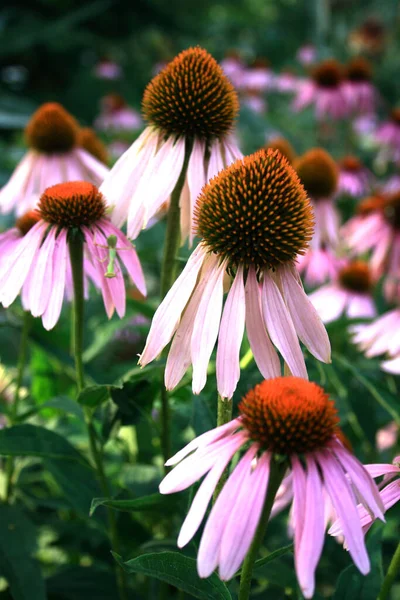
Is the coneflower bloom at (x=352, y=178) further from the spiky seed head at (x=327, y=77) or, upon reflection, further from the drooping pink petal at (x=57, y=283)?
the drooping pink petal at (x=57, y=283)

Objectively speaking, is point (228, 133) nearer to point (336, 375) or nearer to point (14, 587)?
point (336, 375)

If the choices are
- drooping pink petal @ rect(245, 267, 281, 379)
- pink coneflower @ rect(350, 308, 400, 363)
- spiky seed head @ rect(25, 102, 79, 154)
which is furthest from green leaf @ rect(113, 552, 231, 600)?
spiky seed head @ rect(25, 102, 79, 154)

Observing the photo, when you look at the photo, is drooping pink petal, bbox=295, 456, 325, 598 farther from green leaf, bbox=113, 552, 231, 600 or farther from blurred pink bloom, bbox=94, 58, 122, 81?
blurred pink bloom, bbox=94, 58, 122, 81

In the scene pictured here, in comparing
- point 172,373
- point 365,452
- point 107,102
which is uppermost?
point 107,102

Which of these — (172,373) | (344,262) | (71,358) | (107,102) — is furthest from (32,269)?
(107,102)

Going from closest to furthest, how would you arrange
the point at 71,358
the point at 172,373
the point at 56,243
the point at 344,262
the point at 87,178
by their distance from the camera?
1. the point at 172,373
2. the point at 56,243
3. the point at 71,358
4. the point at 87,178
5. the point at 344,262

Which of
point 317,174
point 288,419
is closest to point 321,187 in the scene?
point 317,174

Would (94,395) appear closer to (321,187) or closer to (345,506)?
(345,506)
